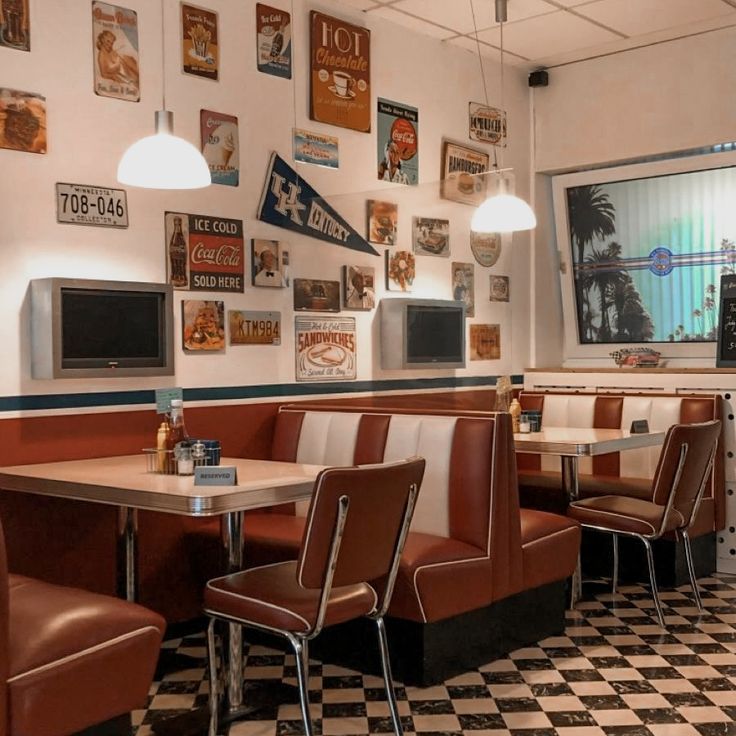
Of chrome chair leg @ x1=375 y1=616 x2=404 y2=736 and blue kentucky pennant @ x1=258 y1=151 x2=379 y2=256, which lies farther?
blue kentucky pennant @ x1=258 y1=151 x2=379 y2=256

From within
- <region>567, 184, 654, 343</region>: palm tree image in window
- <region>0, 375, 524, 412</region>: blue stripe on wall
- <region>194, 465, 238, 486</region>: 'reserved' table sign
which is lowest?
<region>194, 465, 238, 486</region>: 'reserved' table sign

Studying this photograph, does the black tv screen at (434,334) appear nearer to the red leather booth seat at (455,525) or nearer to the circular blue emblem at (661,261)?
the red leather booth seat at (455,525)

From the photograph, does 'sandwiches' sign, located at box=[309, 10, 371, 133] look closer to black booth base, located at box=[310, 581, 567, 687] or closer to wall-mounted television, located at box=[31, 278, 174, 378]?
wall-mounted television, located at box=[31, 278, 174, 378]

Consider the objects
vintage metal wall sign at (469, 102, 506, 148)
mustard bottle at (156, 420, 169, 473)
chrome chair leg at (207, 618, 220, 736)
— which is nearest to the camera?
chrome chair leg at (207, 618, 220, 736)

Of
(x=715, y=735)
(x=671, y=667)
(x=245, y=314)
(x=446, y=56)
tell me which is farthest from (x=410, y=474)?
(x=446, y=56)

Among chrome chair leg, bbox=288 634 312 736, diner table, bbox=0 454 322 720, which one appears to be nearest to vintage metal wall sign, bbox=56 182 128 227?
diner table, bbox=0 454 322 720

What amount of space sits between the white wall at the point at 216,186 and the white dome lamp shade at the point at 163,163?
1.81 ft

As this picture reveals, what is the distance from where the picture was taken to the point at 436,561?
3881 millimetres

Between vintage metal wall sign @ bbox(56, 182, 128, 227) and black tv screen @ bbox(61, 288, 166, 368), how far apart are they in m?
0.33

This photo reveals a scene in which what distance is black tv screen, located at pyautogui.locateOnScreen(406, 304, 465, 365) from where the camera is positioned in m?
5.43

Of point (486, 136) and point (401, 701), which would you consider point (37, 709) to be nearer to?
point (401, 701)

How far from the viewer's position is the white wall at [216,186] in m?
4.13

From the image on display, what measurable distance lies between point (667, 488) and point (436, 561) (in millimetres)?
1447

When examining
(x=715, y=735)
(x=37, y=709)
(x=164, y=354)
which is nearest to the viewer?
(x=37, y=709)
